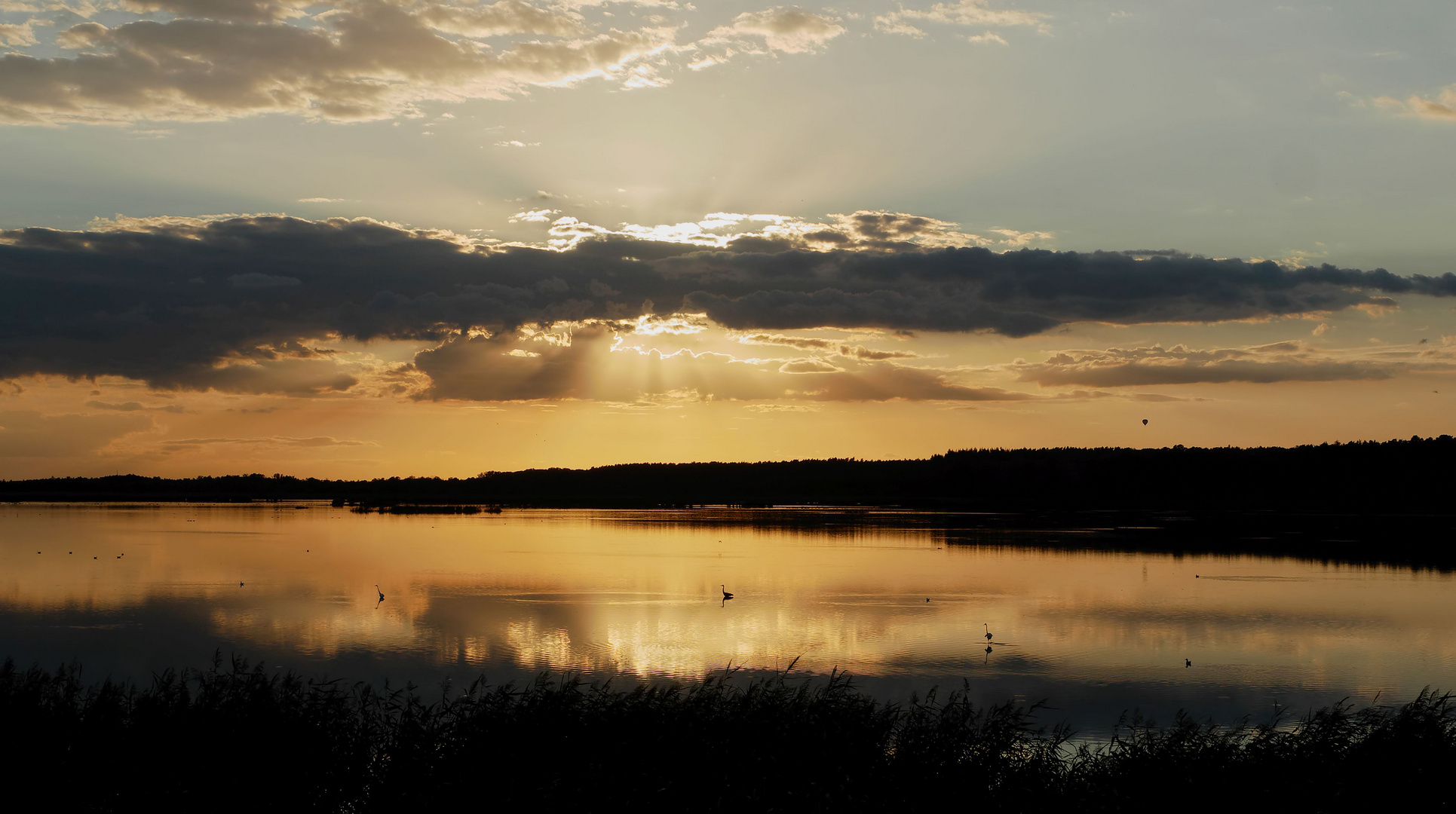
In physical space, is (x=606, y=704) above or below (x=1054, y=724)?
above

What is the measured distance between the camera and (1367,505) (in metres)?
103

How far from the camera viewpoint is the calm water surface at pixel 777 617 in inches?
871

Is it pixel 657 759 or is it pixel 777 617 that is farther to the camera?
pixel 777 617

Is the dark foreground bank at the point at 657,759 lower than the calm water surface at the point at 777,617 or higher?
higher

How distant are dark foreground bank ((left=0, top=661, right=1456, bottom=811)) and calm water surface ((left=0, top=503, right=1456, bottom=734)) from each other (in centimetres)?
540

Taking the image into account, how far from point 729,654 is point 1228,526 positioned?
62148 mm

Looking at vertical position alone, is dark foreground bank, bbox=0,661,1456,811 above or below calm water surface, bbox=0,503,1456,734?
above

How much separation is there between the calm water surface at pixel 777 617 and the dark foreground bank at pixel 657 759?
5396 mm

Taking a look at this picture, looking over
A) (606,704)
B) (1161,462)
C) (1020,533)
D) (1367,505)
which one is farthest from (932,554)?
(1161,462)

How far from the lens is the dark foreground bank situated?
11.9 meters

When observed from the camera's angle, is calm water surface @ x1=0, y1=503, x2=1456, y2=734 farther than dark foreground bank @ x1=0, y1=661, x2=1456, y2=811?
Yes

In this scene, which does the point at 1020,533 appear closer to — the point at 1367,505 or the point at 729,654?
the point at 729,654

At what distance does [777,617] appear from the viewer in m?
31.0

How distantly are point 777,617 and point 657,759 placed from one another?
61.2 feet
